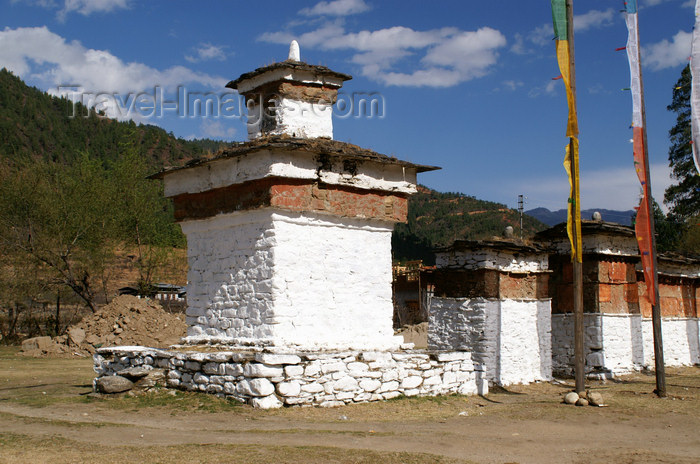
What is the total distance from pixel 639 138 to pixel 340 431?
7.54 m

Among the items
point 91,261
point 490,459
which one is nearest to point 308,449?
point 490,459

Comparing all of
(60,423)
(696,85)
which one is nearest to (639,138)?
(696,85)

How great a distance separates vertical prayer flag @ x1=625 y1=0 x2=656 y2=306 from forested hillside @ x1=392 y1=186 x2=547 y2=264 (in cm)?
4335

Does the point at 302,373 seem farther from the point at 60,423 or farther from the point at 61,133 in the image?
the point at 61,133

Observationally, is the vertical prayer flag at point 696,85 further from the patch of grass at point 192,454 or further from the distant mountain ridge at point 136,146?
the distant mountain ridge at point 136,146

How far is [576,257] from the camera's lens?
1063cm

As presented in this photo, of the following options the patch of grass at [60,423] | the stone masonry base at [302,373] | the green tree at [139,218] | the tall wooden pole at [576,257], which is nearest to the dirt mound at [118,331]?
the green tree at [139,218]

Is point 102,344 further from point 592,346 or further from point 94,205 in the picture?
point 592,346

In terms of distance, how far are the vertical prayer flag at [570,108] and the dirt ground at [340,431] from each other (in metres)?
3.12

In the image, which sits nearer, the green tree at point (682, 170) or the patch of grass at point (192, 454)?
the patch of grass at point (192, 454)

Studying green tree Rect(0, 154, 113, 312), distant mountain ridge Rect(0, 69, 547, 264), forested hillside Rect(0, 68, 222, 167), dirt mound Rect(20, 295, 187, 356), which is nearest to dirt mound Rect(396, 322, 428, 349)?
dirt mound Rect(20, 295, 187, 356)

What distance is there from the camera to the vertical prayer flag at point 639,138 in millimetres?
11227

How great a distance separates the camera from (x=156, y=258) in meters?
27.1

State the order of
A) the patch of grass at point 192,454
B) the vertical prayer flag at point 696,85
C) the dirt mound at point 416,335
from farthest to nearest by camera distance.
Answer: the dirt mound at point 416,335 < the vertical prayer flag at point 696,85 < the patch of grass at point 192,454
